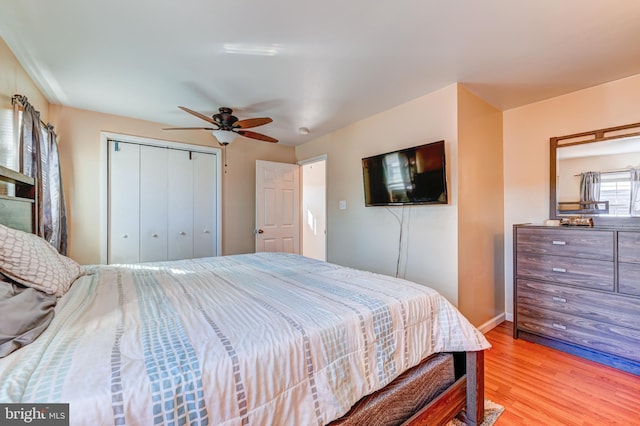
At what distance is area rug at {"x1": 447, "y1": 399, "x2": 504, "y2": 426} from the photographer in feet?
5.29

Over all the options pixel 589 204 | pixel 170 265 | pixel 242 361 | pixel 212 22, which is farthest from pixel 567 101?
pixel 170 265

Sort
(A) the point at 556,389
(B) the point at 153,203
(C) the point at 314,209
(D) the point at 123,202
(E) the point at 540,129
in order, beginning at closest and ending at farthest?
(A) the point at 556,389, (E) the point at 540,129, (D) the point at 123,202, (B) the point at 153,203, (C) the point at 314,209

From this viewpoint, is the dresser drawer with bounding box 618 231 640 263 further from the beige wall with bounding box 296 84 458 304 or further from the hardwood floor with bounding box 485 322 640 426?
the beige wall with bounding box 296 84 458 304

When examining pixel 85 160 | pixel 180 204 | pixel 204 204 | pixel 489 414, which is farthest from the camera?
pixel 204 204

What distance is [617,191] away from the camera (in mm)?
2424

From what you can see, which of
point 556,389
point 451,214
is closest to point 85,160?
point 451,214

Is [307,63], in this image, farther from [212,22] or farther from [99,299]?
[99,299]

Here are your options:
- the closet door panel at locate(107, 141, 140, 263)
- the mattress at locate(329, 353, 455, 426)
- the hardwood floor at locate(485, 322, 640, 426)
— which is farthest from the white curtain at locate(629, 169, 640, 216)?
the closet door panel at locate(107, 141, 140, 263)

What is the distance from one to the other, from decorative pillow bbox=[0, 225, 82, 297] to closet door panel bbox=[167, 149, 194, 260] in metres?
2.24

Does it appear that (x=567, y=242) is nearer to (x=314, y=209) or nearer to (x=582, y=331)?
(x=582, y=331)

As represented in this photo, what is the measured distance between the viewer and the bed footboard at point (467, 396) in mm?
1428

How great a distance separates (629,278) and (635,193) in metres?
0.80

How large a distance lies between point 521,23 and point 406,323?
1.97m

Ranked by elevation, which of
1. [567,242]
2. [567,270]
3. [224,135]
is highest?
[224,135]
